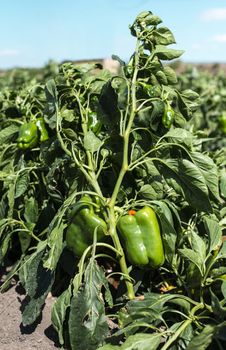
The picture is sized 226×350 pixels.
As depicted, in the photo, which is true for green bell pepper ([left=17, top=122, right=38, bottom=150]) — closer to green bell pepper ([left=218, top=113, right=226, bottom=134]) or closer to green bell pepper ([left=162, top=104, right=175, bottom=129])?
green bell pepper ([left=162, top=104, right=175, bottom=129])

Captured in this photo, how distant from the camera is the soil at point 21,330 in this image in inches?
88.7

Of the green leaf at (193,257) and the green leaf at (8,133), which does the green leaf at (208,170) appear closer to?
the green leaf at (193,257)

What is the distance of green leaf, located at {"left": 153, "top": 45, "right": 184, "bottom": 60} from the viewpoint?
2.28 m

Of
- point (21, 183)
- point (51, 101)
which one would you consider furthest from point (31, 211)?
point (51, 101)

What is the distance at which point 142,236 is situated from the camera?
7.15 feet

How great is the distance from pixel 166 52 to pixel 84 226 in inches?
29.3

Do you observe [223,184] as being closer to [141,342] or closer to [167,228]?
[167,228]

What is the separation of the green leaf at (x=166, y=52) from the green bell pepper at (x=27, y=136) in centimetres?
75

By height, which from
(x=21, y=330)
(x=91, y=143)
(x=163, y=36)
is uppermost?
(x=163, y=36)

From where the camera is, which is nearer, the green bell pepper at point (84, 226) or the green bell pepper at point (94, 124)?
the green bell pepper at point (84, 226)

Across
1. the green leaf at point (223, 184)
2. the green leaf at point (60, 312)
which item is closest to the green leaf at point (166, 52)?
the green leaf at point (223, 184)

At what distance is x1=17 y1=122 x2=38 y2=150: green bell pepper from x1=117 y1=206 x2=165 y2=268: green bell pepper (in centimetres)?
77

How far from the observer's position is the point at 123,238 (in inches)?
87.1

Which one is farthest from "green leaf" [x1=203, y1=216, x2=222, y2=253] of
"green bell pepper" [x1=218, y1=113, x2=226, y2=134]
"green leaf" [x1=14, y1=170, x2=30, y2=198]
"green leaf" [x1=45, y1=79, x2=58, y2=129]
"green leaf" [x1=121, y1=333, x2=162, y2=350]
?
"green bell pepper" [x1=218, y1=113, x2=226, y2=134]
